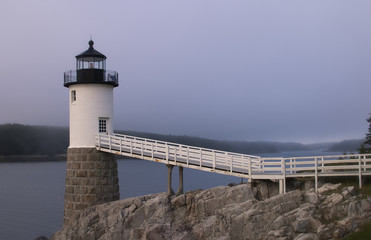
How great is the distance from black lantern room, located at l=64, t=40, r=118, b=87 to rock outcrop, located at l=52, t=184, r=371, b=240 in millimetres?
7547

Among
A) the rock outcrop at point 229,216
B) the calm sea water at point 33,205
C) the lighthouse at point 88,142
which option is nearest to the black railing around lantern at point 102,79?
the lighthouse at point 88,142

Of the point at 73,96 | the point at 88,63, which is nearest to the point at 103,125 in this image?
the point at 73,96

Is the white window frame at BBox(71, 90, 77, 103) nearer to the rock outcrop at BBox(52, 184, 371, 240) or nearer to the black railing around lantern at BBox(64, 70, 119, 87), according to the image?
the black railing around lantern at BBox(64, 70, 119, 87)

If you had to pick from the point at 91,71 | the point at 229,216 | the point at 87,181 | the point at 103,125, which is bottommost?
the point at 229,216

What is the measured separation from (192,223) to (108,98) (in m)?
10.1

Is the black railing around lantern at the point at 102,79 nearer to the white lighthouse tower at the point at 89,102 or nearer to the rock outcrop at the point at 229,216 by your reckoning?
the white lighthouse tower at the point at 89,102

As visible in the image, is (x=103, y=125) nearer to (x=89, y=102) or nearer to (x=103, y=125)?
(x=103, y=125)

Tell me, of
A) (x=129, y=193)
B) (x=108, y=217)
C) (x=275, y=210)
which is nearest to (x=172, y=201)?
(x=108, y=217)

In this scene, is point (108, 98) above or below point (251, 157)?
above

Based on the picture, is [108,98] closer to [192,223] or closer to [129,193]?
[192,223]

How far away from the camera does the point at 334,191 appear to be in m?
17.5

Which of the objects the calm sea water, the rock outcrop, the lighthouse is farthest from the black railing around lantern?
the calm sea water

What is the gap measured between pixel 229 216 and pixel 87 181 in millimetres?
10472

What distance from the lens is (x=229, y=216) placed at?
17.7 m
